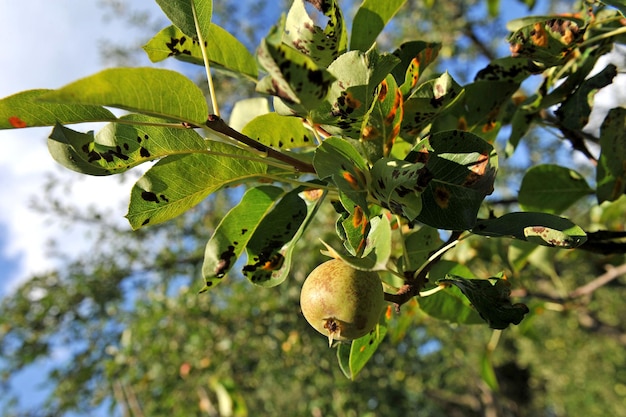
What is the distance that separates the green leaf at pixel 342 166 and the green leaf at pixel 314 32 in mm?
177

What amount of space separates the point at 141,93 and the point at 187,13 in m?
0.23

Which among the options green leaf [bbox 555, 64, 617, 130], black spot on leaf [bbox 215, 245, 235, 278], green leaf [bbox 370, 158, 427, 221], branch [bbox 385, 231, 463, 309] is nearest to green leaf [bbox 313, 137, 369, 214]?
green leaf [bbox 370, 158, 427, 221]

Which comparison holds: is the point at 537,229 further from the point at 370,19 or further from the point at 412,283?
the point at 370,19

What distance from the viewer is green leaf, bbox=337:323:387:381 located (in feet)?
2.95

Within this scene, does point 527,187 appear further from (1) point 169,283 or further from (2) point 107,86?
(1) point 169,283

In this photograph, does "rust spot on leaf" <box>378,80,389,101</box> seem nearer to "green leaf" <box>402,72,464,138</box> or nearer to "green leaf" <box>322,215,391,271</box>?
"green leaf" <box>402,72,464,138</box>

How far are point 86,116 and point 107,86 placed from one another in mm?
124

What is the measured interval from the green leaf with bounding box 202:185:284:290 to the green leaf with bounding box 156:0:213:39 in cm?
28

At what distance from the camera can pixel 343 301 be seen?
69 cm

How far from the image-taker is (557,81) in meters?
1.07

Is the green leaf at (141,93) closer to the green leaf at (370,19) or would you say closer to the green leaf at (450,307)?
the green leaf at (370,19)

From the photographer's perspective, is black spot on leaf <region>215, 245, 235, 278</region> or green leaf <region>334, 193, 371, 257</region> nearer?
green leaf <region>334, 193, 371, 257</region>

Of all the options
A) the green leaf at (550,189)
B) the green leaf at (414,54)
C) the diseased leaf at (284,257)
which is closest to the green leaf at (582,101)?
the green leaf at (550,189)

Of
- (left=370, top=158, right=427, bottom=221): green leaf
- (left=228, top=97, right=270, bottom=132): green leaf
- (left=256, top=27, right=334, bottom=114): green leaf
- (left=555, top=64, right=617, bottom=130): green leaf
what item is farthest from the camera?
(left=228, top=97, right=270, bottom=132): green leaf
